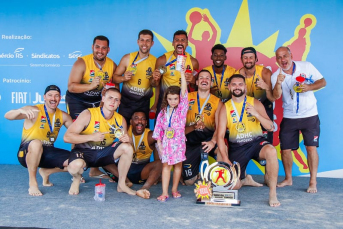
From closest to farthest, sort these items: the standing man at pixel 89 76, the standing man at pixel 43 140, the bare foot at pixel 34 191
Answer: the bare foot at pixel 34 191 < the standing man at pixel 43 140 < the standing man at pixel 89 76

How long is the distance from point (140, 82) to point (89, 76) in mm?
670

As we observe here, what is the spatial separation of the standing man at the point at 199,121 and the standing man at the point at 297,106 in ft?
2.63

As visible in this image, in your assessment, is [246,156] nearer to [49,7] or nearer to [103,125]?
[103,125]

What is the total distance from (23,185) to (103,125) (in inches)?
49.9

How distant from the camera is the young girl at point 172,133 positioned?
397cm

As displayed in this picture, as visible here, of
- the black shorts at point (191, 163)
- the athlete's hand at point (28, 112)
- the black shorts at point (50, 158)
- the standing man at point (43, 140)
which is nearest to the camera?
the athlete's hand at point (28, 112)

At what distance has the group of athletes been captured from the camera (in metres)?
4.18

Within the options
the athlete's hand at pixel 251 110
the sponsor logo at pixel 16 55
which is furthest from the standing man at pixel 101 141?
the sponsor logo at pixel 16 55

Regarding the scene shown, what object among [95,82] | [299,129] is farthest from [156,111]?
[299,129]

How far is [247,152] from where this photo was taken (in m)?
4.25

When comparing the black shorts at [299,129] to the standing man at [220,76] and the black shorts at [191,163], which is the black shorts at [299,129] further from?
the black shorts at [191,163]

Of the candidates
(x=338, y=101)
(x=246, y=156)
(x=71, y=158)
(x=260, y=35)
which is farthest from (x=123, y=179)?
(x=338, y=101)

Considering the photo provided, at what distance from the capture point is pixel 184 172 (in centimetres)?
470

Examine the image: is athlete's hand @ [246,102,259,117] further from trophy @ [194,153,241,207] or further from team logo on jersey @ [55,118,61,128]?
team logo on jersey @ [55,118,61,128]
